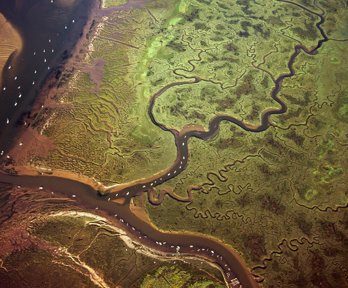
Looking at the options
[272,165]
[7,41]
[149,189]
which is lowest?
[149,189]

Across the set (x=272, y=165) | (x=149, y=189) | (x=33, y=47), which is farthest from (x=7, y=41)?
(x=272, y=165)

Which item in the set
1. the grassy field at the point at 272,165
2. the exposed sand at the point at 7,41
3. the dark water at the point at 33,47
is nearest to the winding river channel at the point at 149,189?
the grassy field at the point at 272,165

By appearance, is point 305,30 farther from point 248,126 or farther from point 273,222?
point 273,222

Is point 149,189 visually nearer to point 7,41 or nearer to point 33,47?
point 33,47

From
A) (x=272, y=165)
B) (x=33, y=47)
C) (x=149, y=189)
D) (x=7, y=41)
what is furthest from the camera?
(x=7, y=41)

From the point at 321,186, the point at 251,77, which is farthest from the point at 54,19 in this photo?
the point at 321,186

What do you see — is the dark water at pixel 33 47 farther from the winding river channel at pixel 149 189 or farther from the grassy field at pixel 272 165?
the grassy field at pixel 272 165

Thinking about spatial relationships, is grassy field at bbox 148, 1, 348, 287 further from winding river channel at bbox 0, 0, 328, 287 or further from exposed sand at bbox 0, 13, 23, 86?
exposed sand at bbox 0, 13, 23, 86
